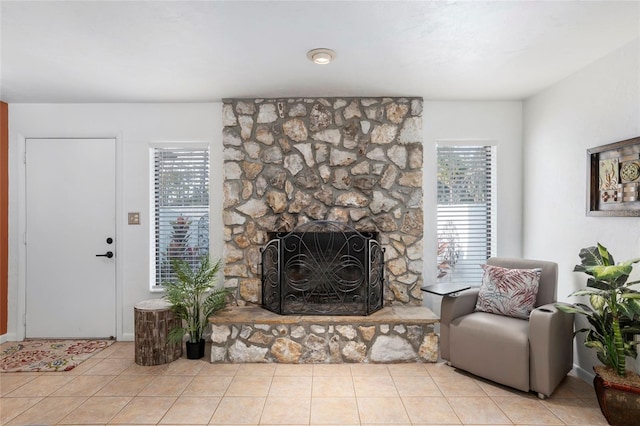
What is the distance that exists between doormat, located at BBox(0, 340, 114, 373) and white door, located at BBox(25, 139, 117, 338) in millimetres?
147

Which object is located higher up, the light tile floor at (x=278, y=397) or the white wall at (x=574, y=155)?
the white wall at (x=574, y=155)

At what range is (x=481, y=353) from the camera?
2.71 meters

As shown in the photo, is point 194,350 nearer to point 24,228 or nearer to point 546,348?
point 24,228

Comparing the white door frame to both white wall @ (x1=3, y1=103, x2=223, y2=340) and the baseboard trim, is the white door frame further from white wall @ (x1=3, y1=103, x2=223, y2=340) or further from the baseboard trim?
the baseboard trim

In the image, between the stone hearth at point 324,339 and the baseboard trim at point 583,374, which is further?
the stone hearth at point 324,339

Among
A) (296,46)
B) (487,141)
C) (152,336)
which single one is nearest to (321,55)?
(296,46)

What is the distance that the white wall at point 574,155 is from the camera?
8.14 ft

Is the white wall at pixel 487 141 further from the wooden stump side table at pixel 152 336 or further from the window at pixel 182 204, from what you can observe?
the wooden stump side table at pixel 152 336

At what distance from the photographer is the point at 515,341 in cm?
253

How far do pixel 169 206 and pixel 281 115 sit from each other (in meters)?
1.52

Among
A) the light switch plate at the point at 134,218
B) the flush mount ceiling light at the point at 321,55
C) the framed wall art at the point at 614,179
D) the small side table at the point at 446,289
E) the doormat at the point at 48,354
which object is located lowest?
the doormat at the point at 48,354

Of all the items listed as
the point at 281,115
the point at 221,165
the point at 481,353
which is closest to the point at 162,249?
the point at 221,165

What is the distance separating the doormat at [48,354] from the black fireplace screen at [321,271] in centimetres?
171

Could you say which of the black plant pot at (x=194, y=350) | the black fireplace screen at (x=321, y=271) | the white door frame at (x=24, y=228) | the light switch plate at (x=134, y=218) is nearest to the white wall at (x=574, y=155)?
the black fireplace screen at (x=321, y=271)
